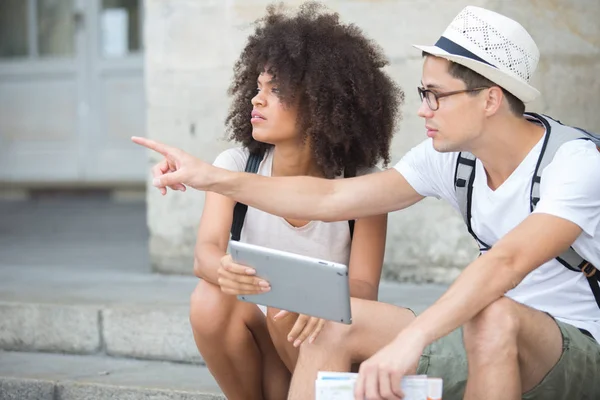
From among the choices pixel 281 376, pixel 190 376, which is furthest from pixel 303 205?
pixel 190 376

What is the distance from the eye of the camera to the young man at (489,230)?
2688mm

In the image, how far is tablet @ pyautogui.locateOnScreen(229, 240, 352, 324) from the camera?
2.75 meters

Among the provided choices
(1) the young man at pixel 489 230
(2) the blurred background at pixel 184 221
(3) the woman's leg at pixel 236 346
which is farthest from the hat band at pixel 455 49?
(2) the blurred background at pixel 184 221

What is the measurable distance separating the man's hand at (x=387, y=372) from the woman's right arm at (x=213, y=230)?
955mm

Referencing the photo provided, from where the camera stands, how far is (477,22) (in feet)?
9.67

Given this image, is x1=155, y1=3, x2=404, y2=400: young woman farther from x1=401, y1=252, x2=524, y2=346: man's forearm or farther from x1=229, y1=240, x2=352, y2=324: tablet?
x1=401, y1=252, x2=524, y2=346: man's forearm

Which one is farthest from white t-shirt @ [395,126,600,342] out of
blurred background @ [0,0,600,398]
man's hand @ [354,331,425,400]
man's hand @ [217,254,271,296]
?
blurred background @ [0,0,600,398]

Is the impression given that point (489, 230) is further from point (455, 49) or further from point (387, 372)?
point (387, 372)

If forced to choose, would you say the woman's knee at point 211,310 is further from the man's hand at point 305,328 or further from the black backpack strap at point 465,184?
the black backpack strap at point 465,184

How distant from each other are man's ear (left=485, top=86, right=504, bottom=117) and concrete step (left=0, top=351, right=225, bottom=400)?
4.99 feet

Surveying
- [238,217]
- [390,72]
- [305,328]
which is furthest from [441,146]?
[390,72]

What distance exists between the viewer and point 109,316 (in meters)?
4.53

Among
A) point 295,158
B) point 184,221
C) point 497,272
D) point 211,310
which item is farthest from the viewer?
point 184,221

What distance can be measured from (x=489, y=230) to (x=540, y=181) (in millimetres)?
239
